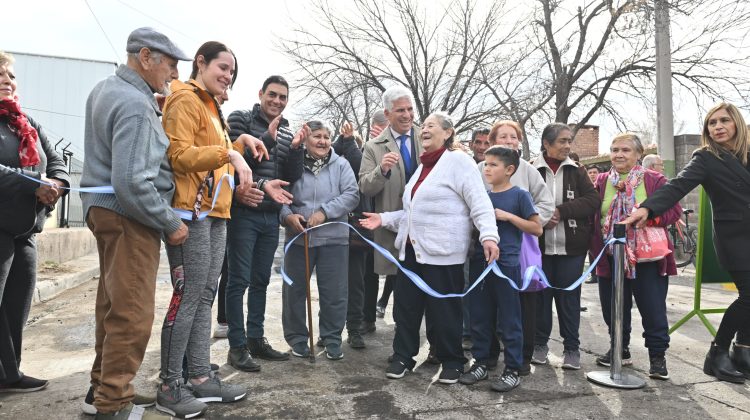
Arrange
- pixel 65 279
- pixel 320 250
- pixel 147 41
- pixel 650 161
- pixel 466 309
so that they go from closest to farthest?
pixel 147 41 < pixel 320 250 < pixel 466 309 < pixel 650 161 < pixel 65 279

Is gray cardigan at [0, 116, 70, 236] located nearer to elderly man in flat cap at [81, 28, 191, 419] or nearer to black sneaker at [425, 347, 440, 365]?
elderly man in flat cap at [81, 28, 191, 419]

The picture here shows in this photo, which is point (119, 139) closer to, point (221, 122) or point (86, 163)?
point (86, 163)

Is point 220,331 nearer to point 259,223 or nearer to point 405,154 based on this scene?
point 259,223

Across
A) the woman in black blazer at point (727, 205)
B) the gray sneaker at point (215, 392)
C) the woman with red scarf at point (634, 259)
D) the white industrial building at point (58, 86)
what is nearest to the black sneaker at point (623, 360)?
the woman with red scarf at point (634, 259)

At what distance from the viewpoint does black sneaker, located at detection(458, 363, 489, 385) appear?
11.8 feet

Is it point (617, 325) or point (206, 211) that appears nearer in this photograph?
point (206, 211)

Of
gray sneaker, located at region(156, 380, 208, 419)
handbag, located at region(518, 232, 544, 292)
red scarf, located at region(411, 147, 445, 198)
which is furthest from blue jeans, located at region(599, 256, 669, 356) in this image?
gray sneaker, located at region(156, 380, 208, 419)

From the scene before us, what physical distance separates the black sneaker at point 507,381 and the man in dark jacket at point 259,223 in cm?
155

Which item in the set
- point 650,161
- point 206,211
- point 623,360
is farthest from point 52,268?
point 650,161

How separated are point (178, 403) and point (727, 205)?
377cm

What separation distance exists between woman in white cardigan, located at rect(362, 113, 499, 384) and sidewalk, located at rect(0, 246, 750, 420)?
0.82 feet

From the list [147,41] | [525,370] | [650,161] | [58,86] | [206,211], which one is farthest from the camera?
[58,86]

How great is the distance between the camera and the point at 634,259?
3826mm

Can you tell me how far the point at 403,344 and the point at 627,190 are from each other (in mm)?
2009
